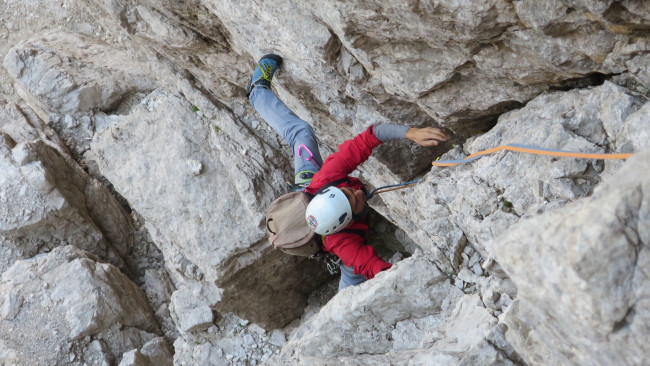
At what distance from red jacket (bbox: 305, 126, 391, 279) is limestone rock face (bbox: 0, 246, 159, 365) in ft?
14.1

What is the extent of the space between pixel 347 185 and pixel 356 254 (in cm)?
77

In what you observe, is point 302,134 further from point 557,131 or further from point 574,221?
point 574,221

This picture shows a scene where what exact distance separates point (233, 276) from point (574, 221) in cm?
568

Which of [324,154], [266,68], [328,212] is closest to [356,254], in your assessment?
[328,212]

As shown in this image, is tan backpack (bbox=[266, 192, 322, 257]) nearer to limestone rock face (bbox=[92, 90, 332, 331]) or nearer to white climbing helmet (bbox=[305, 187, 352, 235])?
white climbing helmet (bbox=[305, 187, 352, 235])

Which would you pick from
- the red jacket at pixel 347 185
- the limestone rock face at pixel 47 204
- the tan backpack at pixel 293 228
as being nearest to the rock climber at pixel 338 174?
the red jacket at pixel 347 185

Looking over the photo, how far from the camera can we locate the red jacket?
17.4 feet

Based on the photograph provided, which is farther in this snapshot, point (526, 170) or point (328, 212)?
point (328, 212)

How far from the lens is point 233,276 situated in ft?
23.5

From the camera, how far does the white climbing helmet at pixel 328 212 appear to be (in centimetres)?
502

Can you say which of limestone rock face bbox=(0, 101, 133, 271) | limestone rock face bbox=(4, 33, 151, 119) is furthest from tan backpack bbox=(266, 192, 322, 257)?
limestone rock face bbox=(4, 33, 151, 119)

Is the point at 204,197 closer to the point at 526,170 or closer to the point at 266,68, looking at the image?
the point at 266,68

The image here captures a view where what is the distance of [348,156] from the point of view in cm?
542

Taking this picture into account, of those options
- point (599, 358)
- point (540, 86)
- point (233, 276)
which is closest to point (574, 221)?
point (599, 358)
